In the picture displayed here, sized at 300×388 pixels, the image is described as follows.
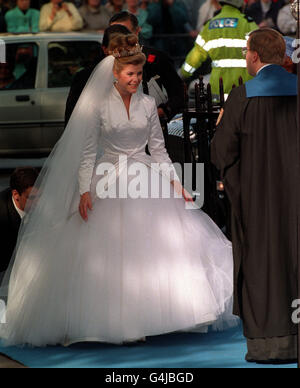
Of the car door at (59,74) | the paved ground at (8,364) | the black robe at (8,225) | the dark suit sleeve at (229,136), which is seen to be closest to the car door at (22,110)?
the car door at (59,74)

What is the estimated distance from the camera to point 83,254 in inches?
295

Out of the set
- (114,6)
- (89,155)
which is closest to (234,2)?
(89,155)

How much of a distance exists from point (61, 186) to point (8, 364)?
4.32 feet

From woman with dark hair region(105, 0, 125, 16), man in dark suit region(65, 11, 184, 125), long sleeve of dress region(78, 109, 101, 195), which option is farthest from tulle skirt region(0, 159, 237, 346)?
woman with dark hair region(105, 0, 125, 16)

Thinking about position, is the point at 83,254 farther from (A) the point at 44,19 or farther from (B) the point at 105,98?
(A) the point at 44,19

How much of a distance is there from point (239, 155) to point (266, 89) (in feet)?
1.40

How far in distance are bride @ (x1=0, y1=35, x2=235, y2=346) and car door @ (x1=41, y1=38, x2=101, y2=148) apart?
7.10 m

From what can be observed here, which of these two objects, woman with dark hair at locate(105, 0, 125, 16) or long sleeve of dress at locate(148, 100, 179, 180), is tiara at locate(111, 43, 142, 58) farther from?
woman with dark hair at locate(105, 0, 125, 16)

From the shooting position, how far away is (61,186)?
25.4ft

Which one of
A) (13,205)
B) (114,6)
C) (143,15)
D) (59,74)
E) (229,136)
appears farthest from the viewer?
(143,15)

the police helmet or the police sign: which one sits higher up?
the police helmet

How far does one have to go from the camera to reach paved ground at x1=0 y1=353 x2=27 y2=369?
696 centimetres

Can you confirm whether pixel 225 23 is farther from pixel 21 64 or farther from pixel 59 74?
pixel 21 64
